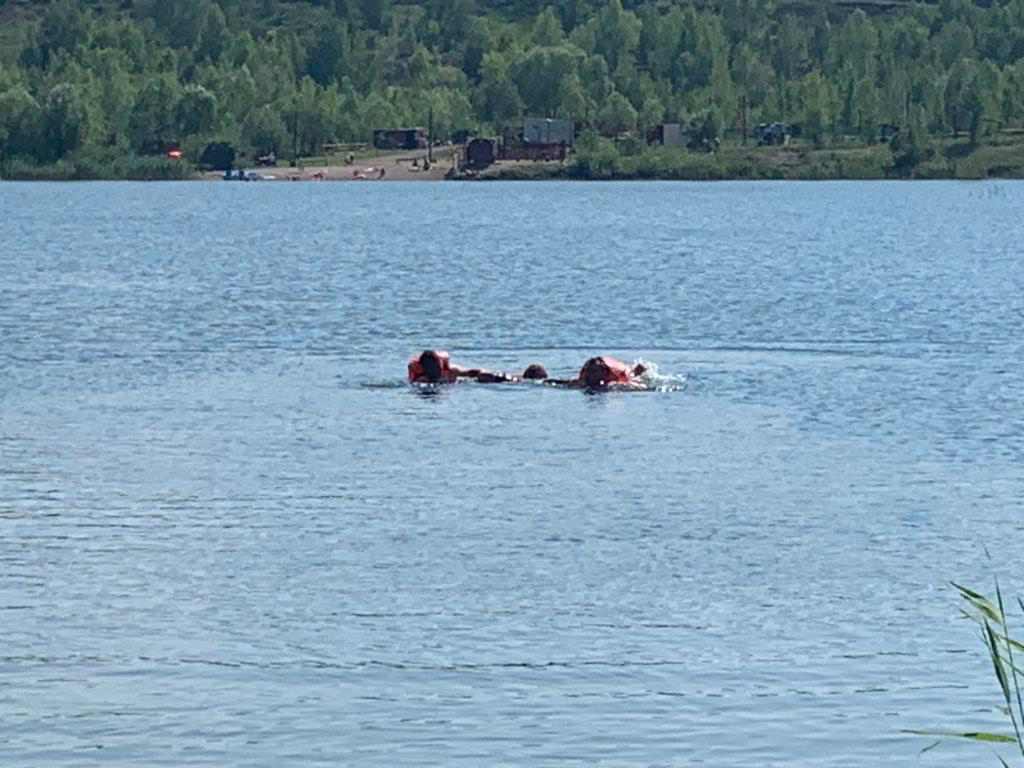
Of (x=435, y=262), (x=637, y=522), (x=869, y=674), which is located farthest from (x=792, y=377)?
(x=435, y=262)

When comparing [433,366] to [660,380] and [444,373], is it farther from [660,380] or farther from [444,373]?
[660,380]

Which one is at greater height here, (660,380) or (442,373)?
(442,373)

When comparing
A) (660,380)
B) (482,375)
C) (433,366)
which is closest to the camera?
(433,366)

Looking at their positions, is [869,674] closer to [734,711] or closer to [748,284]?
[734,711]

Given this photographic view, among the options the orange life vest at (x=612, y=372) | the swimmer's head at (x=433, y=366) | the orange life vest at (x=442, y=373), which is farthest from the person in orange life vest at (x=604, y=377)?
the swimmer's head at (x=433, y=366)

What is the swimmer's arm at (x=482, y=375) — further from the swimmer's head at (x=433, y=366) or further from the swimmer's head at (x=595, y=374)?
the swimmer's head at (x=595, y=374)

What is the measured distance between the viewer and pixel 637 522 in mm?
39094

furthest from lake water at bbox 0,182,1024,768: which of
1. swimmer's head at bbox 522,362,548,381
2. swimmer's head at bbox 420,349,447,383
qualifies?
swimmer's head at bbox 522,362,548,381

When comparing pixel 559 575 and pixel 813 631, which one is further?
pixel 559 575

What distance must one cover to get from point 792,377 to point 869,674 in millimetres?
33414

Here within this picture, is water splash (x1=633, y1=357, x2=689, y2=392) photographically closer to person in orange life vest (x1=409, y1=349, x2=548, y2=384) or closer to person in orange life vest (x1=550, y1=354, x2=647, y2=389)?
person in orange life vest (x1=550, y1=354, x2=647, y2=389)

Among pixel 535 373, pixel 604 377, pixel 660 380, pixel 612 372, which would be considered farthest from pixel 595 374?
pixel 660 380

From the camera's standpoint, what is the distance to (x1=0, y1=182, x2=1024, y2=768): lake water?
89.2 ft

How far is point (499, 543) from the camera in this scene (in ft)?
122
